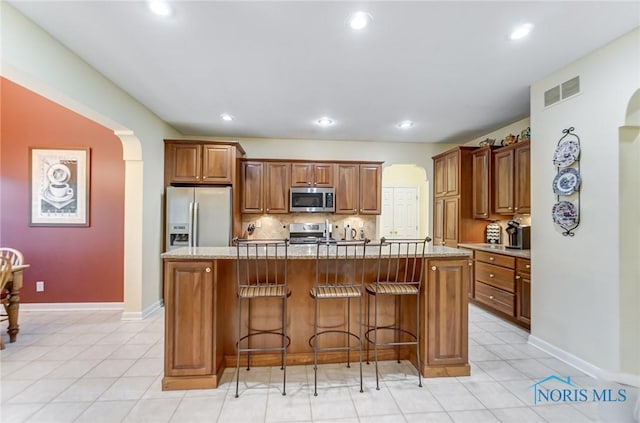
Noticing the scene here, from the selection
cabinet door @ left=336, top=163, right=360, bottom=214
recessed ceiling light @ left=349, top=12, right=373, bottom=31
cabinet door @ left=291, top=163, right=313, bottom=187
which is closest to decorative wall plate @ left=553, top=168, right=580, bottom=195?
recessed ceiling light @ left=349, top=12, right=373, bottom=31

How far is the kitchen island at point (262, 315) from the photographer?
2248mm

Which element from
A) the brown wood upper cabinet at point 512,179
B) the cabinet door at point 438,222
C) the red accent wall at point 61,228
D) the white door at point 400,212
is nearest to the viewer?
the brown wood upper cabinet at point 512,179

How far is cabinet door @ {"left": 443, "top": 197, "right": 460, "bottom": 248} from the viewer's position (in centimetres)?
469

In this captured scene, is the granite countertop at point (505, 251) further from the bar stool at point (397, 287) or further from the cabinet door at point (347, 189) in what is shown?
the cabinet door at point (347, 189)

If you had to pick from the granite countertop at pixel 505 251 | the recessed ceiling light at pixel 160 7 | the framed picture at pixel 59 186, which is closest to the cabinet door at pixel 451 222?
the granite countertop at pixel 505 251

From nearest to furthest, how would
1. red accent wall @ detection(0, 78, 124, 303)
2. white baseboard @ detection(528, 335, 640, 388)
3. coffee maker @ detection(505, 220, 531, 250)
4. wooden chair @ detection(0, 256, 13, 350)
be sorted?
1. white baseboard @ detection(528, 335, 640, 388)
2. wooden chair @ detection(0, 256, 13, 350)
3. coffee maker @ detection(505, 220, 531, 250)
4. red accent wall @ detection(0, 78, 124, 303)

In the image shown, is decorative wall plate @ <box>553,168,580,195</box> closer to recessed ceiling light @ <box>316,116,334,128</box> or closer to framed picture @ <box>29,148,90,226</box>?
recessed ceiling light @ <box>316,116,334,128</box>

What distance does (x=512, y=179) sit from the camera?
3848 millimetres

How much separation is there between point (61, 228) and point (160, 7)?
355 centimetres

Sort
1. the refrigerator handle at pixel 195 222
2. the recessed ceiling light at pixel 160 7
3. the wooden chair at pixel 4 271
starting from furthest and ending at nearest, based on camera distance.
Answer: the refrigerator handle at pixel 195 222 → the wooden chair at pixel 4 271 → the recessed ceiling light at pixel 160 7

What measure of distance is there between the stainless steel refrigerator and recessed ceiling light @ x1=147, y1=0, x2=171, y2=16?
2.53 meters

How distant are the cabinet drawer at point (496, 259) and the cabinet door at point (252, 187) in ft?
11.2

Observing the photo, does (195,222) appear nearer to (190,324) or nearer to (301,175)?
(301,175)

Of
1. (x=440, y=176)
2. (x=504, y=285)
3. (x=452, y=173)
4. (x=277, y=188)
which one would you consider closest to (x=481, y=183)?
(x=452, y=173)
